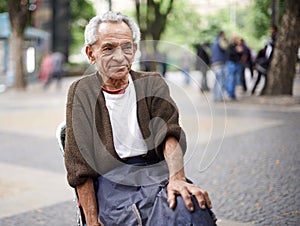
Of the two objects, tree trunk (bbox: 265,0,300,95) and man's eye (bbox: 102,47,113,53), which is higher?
man's eye (bbox: 102,47,113,53)

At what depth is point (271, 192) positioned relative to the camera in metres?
5.42

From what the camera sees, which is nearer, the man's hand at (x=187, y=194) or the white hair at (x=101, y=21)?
the man's hand at (x=187, y=194)

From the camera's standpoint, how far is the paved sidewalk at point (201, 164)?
3116 mm

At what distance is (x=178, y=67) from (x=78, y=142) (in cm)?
60

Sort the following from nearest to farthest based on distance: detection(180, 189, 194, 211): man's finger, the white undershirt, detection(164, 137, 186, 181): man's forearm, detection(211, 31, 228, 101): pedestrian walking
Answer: detection(180, 189, 194, 211): man's finger < detection(164, 137, 186, 181): man's forearm < the white undershirt < detection(211, 31, 228, 101): pedestrian walking

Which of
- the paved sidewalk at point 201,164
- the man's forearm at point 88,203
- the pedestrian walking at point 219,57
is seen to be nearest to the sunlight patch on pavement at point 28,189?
the paved sidewalk at point 201,164

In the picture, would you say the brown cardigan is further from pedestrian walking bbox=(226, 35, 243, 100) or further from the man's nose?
pedestrian walking bbox=(226, 35, 243, 100)

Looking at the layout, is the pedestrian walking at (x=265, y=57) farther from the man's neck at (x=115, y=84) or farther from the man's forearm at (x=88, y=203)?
the man's forearm at (x=88, y=203)

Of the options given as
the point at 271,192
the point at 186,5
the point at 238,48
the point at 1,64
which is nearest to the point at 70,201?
the point at 271,192

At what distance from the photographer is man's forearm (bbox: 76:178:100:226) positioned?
2.69 meters

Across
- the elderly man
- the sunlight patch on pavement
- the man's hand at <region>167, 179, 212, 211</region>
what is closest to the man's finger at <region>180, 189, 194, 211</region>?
the man's hand at <region>167, 179, 212, 211</region>

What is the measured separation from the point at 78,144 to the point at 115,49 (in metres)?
0.47

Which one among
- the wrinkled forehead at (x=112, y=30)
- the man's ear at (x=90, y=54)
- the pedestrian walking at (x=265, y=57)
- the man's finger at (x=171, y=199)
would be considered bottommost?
the pedestrian walking at (x=265, y=57)

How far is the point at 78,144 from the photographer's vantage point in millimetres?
2660
